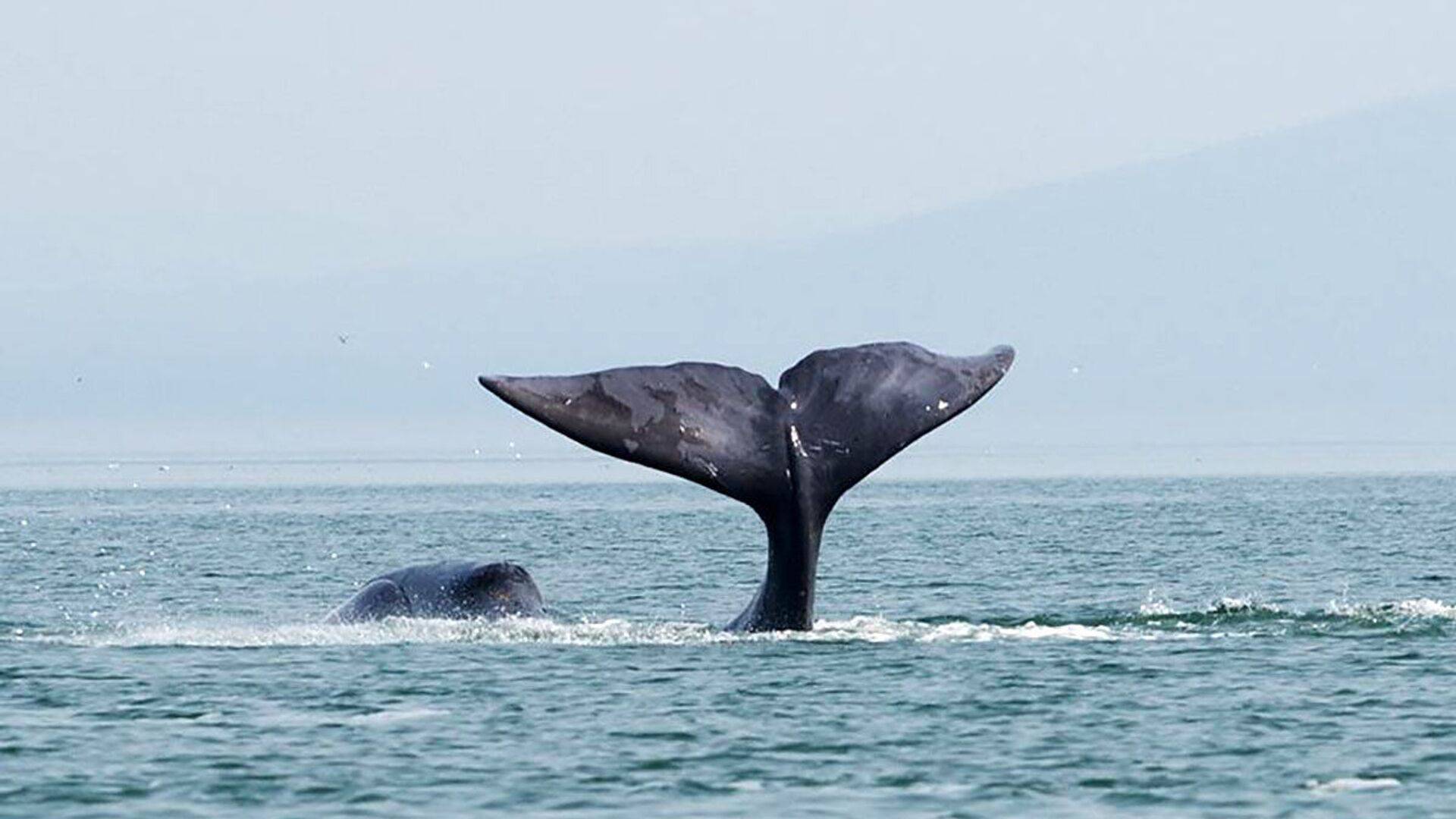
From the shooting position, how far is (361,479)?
124688 mm

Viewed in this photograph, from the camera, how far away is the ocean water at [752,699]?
51.7 feet

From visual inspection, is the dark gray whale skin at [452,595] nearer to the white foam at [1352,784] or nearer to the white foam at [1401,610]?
the white foam at [1401,610]

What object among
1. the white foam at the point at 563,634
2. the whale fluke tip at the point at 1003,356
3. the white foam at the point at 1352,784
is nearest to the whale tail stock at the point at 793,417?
the whale fluke tip at the point at 1003,356

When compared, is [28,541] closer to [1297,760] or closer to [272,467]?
[1297,760]

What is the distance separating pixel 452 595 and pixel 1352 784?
10.0 meters

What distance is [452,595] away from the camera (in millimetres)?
24250

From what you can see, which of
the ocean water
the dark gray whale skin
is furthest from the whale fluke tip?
the dark gray whale skin

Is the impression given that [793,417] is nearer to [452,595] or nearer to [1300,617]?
[452,595]

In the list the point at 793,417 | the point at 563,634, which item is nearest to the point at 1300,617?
the point at 563,634

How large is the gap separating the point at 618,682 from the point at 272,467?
137135 millimetres

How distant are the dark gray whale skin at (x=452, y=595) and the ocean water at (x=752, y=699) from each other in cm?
36

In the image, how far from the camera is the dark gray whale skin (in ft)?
79.3

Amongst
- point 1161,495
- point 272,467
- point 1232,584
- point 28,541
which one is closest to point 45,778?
point 1232,584

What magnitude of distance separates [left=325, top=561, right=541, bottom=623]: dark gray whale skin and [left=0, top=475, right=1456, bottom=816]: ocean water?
0.36 metres
